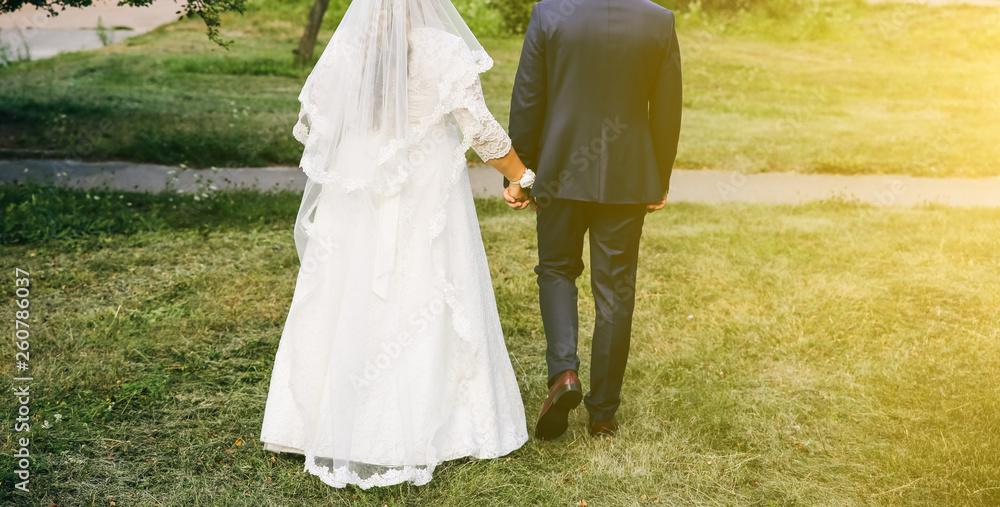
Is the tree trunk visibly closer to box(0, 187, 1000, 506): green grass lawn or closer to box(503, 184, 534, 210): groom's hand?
box(0, 187, 1000, 506): green grass lawn

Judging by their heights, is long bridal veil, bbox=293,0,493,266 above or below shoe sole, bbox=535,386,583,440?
above

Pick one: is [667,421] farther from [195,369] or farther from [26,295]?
[26,295]

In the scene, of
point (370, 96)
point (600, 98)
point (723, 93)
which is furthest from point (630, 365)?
point (723, 93)

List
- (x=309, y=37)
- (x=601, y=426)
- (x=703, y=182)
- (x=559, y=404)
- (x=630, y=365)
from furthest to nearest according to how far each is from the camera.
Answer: (x=309, y=37) → (x=703, y=182) → (x=630, y=365) → (x=601, y=426) → (x=559, y=404)

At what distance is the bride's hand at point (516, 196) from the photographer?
3.26 metres

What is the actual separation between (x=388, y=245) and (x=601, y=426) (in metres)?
1.34

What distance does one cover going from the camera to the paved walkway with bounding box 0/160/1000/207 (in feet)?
25.9

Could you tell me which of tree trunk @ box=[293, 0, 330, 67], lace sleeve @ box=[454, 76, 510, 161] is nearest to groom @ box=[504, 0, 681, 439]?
lace sleeve @ box=[454, 76, 510, 161]

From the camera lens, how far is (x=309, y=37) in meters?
14.5

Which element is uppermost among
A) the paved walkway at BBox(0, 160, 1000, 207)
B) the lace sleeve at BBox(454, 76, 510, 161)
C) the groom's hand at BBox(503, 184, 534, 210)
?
the lace sleeve at BBox(454, 76, 510, 161)

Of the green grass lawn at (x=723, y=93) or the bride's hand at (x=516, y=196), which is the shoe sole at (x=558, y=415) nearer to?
the bride's hand at (x=516, y=196)

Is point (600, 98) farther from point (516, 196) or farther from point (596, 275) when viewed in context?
point (596, 275)

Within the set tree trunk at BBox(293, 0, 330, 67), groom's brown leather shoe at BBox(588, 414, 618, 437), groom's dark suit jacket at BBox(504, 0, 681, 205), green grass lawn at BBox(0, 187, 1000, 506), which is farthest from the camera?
tree trunk at BBox(293, 0, 330, 67)

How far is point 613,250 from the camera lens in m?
3.25
